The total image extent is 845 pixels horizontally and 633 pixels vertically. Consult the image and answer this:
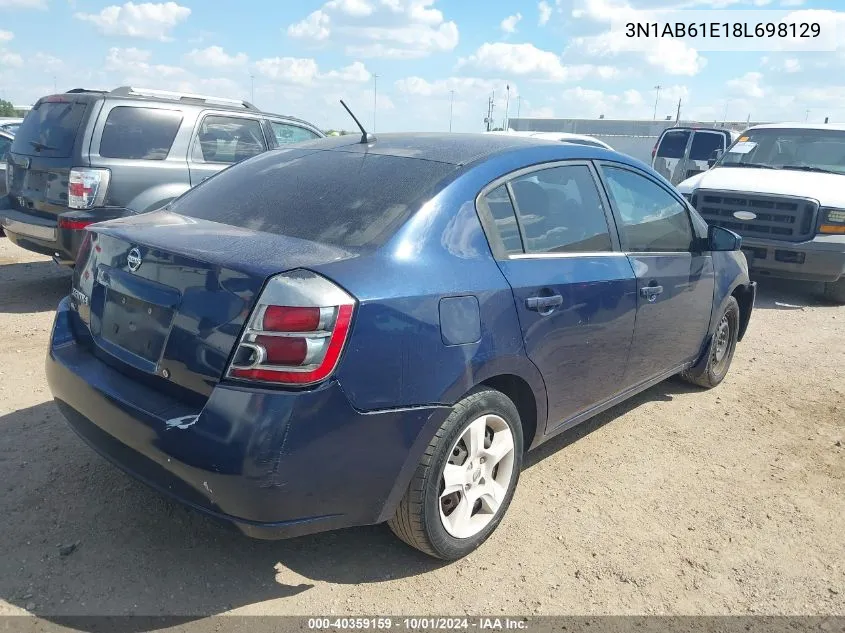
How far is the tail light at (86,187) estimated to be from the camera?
5.95 m

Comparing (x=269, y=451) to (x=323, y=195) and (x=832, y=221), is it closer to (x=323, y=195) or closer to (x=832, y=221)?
(x=323, y=195)

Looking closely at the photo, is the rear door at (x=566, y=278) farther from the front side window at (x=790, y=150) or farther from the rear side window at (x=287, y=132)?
the front side window at (x=790, y=150)

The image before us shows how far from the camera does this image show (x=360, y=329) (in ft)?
7.53

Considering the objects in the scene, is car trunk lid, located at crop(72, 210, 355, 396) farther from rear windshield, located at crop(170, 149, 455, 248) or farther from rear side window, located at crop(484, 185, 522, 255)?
rear side window, located at crop(484, 185, 522, 255)

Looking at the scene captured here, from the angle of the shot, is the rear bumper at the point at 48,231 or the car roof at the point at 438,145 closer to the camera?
the car roof at the point at 438,145

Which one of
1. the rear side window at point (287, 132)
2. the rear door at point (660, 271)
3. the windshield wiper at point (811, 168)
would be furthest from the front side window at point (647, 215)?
the windshield wiper at point (811, 168)

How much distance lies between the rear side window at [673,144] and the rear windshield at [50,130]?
1379 cm

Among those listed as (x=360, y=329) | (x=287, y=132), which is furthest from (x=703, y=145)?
(x=360, y=329)

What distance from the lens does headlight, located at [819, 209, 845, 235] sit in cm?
764

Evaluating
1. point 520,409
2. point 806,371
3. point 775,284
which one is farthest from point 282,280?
point 775,284

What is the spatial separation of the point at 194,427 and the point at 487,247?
131cm

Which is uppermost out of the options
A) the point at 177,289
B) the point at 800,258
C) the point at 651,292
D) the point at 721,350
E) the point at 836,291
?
the point at 177,289

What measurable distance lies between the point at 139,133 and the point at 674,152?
44.2ft

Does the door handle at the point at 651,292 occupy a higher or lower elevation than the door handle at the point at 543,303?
lower
